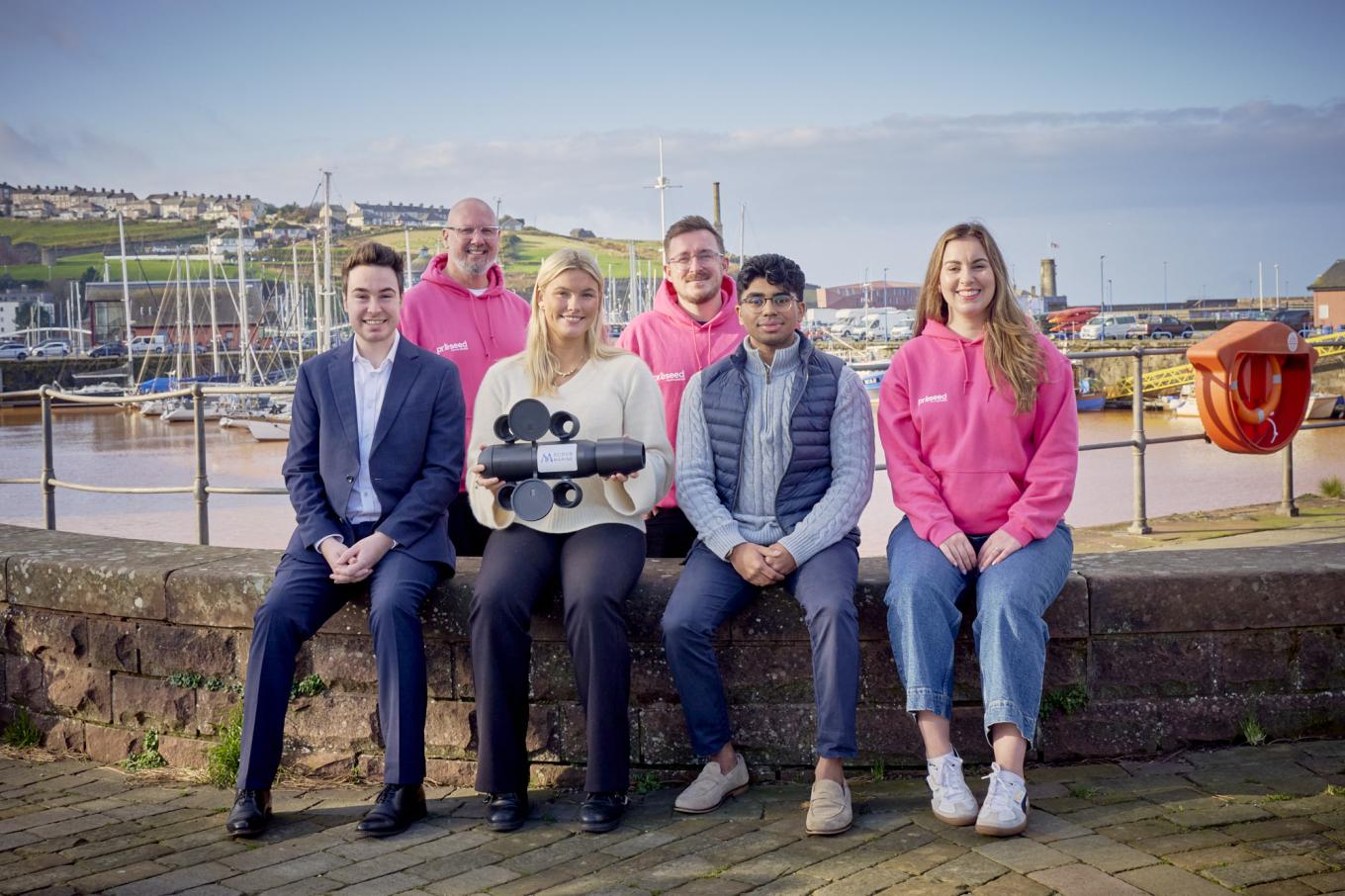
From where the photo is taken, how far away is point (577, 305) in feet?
13.2

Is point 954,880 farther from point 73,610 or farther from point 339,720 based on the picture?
point 73,610

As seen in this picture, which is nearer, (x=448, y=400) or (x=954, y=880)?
(x=954, y=880)

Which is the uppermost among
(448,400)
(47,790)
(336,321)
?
(336,321)

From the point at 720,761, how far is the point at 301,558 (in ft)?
4.59

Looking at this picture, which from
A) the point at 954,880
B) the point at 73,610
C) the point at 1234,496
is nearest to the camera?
the point at 954,880

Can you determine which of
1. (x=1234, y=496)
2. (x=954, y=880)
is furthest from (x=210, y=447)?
(x=954, y=880)

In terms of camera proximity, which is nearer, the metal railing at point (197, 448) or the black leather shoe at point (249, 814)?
the black leather shoe at point (249, 814)

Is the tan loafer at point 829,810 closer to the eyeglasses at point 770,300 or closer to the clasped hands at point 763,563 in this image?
the clasped hands at point 763,563

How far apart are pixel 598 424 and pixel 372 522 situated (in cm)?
77

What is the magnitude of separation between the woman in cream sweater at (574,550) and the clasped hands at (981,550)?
2.91 feet

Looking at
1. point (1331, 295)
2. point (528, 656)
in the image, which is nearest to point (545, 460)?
point (528, 656)

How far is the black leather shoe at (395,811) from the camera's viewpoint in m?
3.49

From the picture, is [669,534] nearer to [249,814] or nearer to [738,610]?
[738,610]

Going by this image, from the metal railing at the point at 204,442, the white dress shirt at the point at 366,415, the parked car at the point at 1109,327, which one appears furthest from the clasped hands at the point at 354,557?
the parked car at the point at 1109,327
